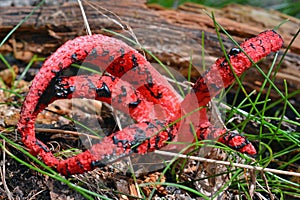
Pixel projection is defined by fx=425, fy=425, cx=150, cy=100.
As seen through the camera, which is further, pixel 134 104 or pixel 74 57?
pixel 134 104

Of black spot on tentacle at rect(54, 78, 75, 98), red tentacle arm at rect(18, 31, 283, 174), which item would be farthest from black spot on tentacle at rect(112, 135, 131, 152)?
black spot on tentacle at rect(54, 78, 75, 98)

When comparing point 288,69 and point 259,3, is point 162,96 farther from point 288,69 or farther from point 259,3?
point 259,3

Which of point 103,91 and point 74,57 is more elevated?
point 74,57

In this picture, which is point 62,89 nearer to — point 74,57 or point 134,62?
point 74,57

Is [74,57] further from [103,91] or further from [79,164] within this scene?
[79,164]

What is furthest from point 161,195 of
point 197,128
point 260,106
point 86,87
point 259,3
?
point 259,3

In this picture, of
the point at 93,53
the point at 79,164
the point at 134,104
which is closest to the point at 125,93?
the point at 134,104

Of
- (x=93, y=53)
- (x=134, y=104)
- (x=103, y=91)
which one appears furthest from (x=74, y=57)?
(x=134, y=104)

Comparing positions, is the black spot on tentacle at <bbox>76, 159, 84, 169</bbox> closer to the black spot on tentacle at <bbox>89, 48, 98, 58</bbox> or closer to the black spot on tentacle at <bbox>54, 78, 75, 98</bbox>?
the black spot on tentacle at <bbox>54, 78, 75, 98</bbox>

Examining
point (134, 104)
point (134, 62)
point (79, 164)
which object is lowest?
point (79, 164)
